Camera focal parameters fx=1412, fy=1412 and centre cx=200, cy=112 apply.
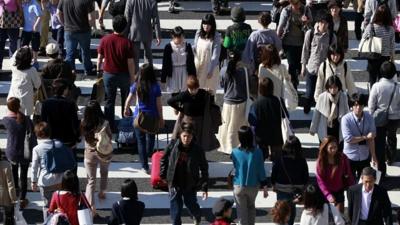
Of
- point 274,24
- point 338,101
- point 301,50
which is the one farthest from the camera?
point 274,24

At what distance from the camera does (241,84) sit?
18.7 metres

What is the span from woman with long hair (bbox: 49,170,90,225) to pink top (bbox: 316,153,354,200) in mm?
2889

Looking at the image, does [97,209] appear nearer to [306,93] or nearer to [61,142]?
[61,142]

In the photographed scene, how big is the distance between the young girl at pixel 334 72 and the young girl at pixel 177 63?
175 cm

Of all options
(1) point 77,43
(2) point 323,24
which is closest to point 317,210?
(2) point 323,24

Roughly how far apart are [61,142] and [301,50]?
527 centimetres

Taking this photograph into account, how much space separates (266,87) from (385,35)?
10.8ft

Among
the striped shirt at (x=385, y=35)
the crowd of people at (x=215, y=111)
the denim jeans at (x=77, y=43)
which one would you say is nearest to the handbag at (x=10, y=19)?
the crowd of people at (x=215, y=111)

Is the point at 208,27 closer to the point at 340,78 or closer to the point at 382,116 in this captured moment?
the point at 340,78

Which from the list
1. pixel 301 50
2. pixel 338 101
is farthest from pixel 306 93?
pixel 338 101

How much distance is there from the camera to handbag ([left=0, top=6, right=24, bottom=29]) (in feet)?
70.9

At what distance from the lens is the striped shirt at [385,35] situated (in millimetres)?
20250

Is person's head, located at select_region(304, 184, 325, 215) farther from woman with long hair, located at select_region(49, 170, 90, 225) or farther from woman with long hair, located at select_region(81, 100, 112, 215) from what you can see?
woman with long hair, located at select_region(81, 100, 112, 215)

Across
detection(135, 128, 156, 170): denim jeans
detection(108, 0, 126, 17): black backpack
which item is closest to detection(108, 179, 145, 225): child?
detection(135, 128, 156, 170): denim jeans
